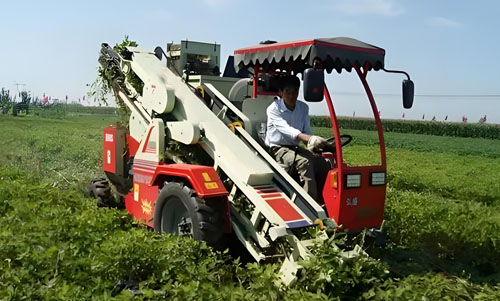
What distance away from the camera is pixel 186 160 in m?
6.02

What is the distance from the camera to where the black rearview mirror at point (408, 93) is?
16.9 ft

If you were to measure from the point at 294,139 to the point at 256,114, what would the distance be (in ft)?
2.52

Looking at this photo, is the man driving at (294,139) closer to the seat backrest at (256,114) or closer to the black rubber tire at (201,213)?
the seat backrest at (256,114)

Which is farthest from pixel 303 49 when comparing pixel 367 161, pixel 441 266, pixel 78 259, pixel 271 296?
pixel 367 161

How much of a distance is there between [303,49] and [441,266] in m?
3.12

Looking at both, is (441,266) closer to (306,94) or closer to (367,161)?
(306,94)

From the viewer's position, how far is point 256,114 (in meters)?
6.11

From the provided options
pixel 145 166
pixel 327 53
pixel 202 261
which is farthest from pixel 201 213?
pixel 327 53

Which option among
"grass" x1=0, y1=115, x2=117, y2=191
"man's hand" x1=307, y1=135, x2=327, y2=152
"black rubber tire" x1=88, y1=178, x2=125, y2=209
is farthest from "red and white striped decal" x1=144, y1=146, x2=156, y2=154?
"grass" x1=0, y1=115, x2=117, y2=191

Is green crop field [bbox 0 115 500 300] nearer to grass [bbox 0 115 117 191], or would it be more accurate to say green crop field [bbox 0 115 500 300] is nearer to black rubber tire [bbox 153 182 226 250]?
black rubber tire [bbox 153 182 226 250]

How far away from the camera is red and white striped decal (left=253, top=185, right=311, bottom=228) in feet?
15.5

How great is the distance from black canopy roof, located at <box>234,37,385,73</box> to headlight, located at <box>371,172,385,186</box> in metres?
1.10


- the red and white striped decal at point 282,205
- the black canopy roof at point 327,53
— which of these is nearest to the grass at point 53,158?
the black canopy roof at point 327,53

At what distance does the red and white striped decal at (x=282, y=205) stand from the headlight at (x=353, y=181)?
1.94ft
